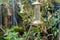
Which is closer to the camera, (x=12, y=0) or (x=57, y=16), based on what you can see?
(x=57, y=16)

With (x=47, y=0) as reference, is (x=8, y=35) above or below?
below

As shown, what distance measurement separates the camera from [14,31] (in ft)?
11.2

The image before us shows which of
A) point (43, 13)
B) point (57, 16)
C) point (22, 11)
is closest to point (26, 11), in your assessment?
point (22, 11)

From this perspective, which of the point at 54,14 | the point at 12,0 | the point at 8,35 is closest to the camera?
the point at 8,35

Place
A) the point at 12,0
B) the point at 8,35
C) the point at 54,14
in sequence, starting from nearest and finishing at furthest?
the point at 8,35 < the point at 54,14 < the point at 12,0

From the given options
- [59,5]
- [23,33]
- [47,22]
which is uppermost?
[59,5]

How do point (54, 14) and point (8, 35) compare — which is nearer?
point (8, 35)

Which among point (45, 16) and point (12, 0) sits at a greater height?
point (12, 0)

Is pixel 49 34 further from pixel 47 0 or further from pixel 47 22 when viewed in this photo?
pixel 47 0

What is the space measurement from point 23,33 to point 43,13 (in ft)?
1.67

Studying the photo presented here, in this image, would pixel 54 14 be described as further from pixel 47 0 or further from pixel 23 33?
pixel 23 33

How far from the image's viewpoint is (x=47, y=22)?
3.30 m

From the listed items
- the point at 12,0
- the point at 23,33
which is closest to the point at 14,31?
the point at 23,33

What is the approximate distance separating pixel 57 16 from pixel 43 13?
251 mm
